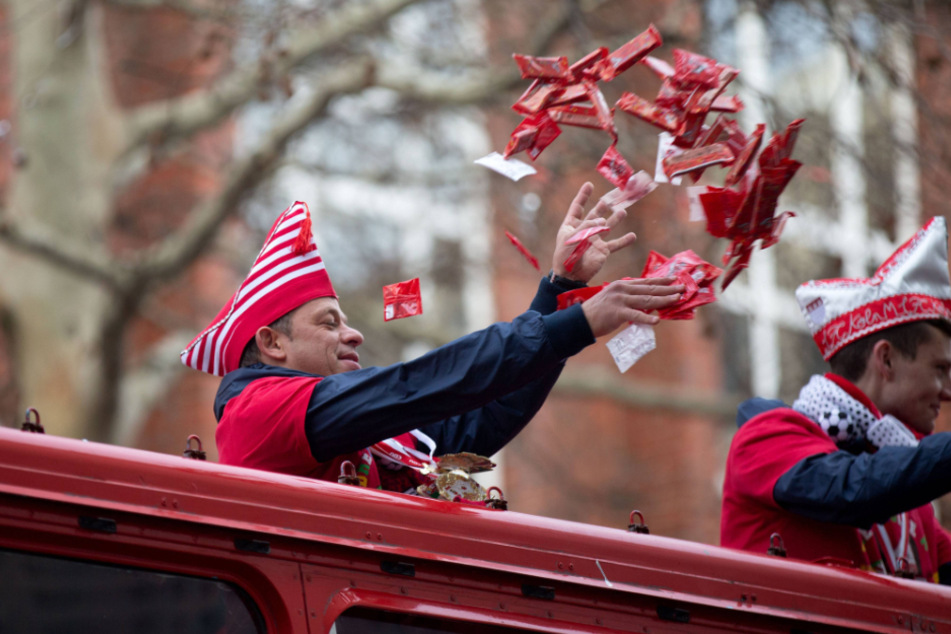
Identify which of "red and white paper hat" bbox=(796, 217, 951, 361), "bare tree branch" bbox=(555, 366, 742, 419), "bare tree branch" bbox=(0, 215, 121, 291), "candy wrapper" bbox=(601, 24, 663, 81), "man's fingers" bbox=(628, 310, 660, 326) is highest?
"bare tree branch" bbox=(0, 215, 121, 291)

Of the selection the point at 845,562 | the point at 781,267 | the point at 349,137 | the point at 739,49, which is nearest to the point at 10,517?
the point at 845,562

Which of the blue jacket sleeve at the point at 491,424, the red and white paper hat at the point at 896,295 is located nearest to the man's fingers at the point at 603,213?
the blue jacket sleeve at the point at 491,424

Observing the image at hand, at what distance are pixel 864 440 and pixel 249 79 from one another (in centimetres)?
604

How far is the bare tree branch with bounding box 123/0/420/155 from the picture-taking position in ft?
29.0

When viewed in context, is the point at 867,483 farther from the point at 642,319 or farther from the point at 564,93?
the point at 564,93

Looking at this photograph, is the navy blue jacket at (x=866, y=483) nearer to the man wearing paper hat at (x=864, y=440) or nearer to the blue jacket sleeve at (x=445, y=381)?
the man wearing paper hat at (x=864, y=440)

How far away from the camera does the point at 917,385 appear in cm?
404

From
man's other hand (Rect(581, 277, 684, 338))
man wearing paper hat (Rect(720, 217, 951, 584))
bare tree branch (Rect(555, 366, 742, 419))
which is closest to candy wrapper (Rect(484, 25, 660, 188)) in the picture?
man's other hand (Rect(581, 277, 684, 338))

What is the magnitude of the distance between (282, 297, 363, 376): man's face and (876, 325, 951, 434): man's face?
1.73 metres

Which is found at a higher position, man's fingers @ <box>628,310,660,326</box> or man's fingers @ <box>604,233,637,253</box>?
man's fingers @ <box>604,233,637,253</box>

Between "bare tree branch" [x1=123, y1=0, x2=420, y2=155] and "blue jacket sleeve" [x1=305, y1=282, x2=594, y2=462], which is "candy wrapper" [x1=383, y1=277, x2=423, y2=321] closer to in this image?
"blue jacket sleeve" [x1=305, y1=282, x2=594, y2=462]

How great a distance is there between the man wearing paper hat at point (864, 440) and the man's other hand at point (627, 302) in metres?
0.74

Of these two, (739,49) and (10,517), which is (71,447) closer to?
(10,517)

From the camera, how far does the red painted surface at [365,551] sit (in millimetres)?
2379
